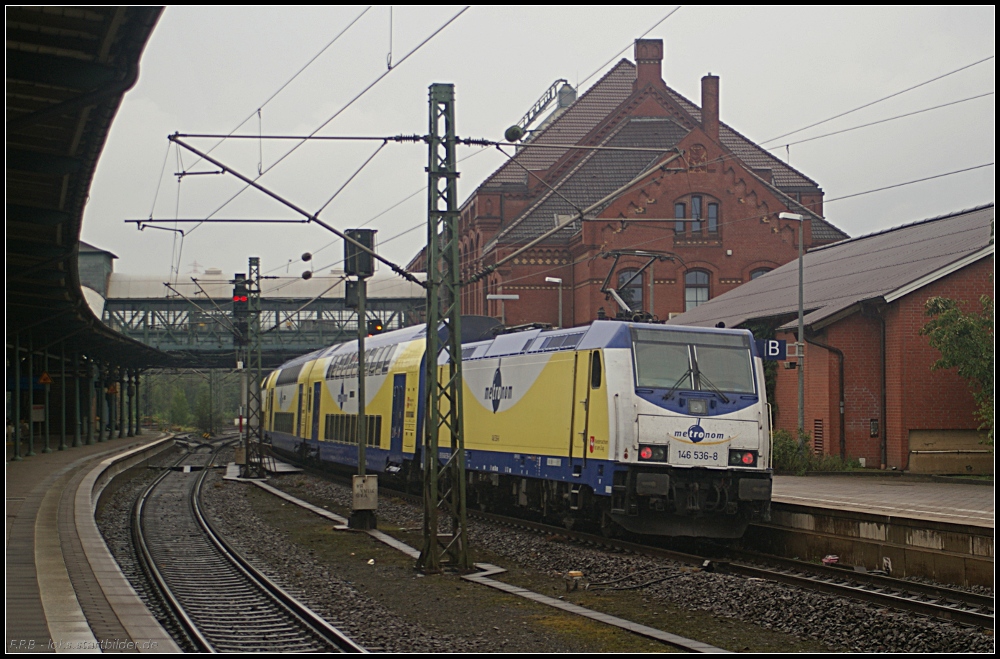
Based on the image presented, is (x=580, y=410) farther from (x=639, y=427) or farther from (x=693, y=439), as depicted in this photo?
(x=693, y=439)

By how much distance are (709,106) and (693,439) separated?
4522 cm

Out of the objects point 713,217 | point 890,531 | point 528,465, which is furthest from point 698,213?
point 890,531

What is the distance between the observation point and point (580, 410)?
1648cm

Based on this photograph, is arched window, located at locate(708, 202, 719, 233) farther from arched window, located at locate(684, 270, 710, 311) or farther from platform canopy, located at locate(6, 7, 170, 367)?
platform canopy, located at locate(6, 7, 170, 367)

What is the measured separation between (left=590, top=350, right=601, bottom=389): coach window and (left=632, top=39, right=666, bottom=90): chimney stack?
49177 millimetres

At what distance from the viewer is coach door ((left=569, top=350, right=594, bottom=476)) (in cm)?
1623

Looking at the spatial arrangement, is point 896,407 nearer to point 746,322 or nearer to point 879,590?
point 746,322

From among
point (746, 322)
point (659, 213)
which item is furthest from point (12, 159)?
point (659, 213)

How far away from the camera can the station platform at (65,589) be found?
29.6 ft

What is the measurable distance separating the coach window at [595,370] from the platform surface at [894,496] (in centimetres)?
380

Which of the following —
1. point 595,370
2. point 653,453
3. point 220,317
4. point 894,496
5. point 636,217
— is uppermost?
point 636,217

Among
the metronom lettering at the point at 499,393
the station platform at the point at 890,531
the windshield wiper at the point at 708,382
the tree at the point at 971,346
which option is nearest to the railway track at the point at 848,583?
the station platform at the point at 890,531

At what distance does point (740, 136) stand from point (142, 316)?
132 feet

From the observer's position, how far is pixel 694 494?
15594 millimetres
